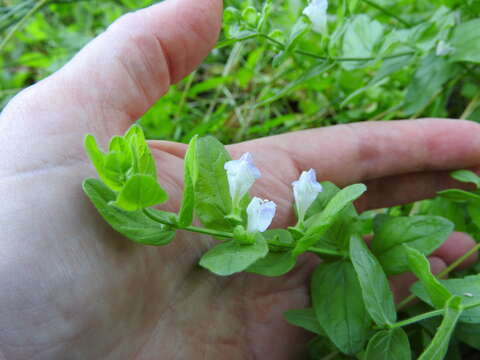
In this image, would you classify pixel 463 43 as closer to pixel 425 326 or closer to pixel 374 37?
pixel 374 37

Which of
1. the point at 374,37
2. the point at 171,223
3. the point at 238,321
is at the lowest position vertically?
the point at 238,321

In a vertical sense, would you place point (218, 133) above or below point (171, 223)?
below

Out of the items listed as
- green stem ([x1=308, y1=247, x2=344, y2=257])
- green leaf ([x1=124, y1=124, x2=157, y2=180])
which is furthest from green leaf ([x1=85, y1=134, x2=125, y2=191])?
green stem ([x1=308, y1=247, x2=344, y2=257])

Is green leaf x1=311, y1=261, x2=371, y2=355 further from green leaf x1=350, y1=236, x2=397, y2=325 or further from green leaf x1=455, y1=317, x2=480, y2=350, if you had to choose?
green leaf x1=455, y1=317, x2=480, y2=350

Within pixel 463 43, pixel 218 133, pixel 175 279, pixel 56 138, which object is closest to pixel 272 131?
pixel 218 133

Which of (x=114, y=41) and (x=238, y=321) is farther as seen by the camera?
(x=238, y=321)

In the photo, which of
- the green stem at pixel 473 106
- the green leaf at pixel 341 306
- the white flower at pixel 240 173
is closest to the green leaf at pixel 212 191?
the white flower at pixel 240 173

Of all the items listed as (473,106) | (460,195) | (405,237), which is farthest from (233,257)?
(473,106)
